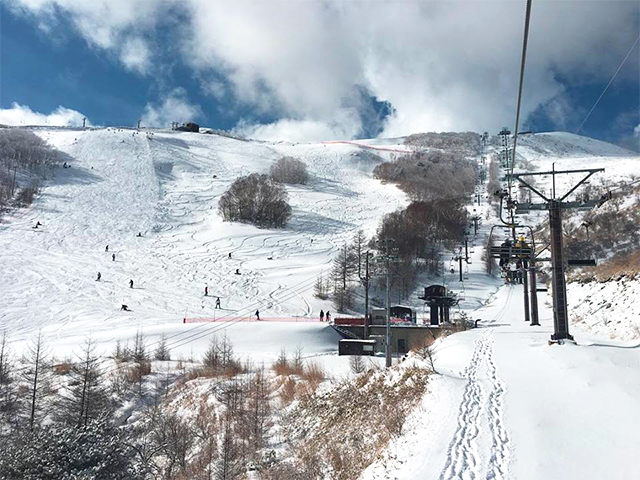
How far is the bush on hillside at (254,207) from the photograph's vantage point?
82875 millimetres

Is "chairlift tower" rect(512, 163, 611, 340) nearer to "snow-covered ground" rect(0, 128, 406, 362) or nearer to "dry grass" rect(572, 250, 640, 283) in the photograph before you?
"dry grass" rect(572, 250, 640, 283)

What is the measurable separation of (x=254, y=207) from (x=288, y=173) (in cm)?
4947

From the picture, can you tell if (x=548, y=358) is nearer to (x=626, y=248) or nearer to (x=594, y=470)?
(x=594, y=470)

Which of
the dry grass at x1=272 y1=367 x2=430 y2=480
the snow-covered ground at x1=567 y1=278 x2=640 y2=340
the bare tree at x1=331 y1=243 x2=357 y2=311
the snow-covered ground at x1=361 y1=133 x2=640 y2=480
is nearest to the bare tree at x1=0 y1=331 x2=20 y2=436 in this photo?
the dry grass at x1=272 y1=367 x2=430 y2=480

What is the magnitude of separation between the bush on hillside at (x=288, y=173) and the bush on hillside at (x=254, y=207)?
40.7 meters

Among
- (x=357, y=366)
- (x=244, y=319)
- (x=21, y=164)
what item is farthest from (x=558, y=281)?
(x=21, y=164)

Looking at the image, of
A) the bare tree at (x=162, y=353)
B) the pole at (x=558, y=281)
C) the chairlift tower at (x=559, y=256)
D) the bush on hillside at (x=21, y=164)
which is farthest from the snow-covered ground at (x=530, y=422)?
the bush on hillside at (x=21, y=164)

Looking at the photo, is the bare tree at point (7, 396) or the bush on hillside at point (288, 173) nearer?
the bare tree at point (7, 396)

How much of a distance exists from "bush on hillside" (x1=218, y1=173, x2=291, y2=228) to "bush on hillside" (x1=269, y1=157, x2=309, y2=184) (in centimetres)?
4068

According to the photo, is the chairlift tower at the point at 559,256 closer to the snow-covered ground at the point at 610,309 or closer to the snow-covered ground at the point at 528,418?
the snow-covered ground at the point at 528,418

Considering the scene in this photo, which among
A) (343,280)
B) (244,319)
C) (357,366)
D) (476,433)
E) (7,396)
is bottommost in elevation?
(7,396)

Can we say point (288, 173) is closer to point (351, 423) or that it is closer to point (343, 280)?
point (343, 280)

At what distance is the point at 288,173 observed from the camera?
13250cm

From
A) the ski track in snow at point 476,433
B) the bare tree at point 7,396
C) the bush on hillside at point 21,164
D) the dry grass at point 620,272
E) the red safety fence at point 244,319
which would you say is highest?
the bush on hillside at point 21,164
